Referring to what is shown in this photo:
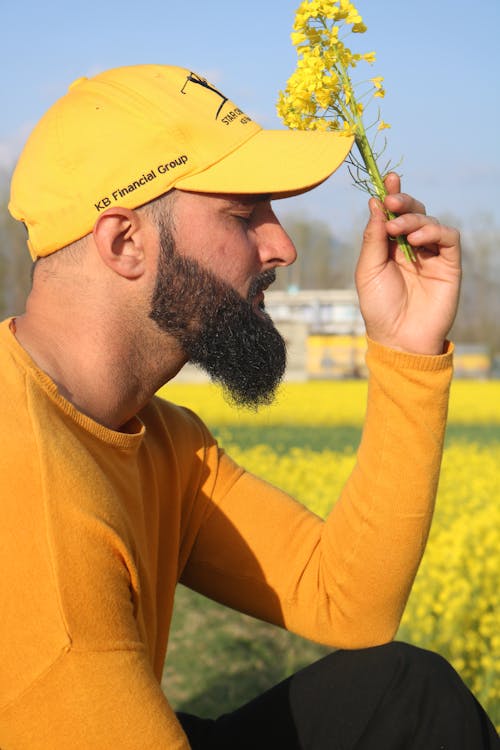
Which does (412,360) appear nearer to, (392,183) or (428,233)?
(428,233)

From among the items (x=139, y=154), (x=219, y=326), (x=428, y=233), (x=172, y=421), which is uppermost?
(x=139, y=154)

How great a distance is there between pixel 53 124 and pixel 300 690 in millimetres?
1318

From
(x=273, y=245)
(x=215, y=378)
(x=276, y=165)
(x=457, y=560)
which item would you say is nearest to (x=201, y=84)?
(x=276, y=165)

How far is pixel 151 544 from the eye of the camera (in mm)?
2023

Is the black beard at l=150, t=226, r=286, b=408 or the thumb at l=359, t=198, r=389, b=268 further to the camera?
the thumb at l=359, t=198, r=389, b=268

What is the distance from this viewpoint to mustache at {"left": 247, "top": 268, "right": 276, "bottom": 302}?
6.52 ft

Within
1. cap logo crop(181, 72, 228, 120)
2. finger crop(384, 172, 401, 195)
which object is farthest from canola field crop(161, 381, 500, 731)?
cap logo crop(181, 72, 228, 120)

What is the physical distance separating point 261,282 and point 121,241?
318 mm

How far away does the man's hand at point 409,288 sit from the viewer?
204 cm

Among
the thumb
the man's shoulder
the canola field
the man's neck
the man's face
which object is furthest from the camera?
the canola field

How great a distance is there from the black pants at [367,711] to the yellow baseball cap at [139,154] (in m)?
1.05

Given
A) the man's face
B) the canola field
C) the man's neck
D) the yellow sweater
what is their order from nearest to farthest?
the yellow sweater < the man's neck < the man's face < the canola field

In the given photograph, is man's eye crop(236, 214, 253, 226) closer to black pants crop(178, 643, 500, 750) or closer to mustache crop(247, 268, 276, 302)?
mustache crop(247, 268, 276, 302)

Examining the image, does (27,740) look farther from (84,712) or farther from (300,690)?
(300,690)
